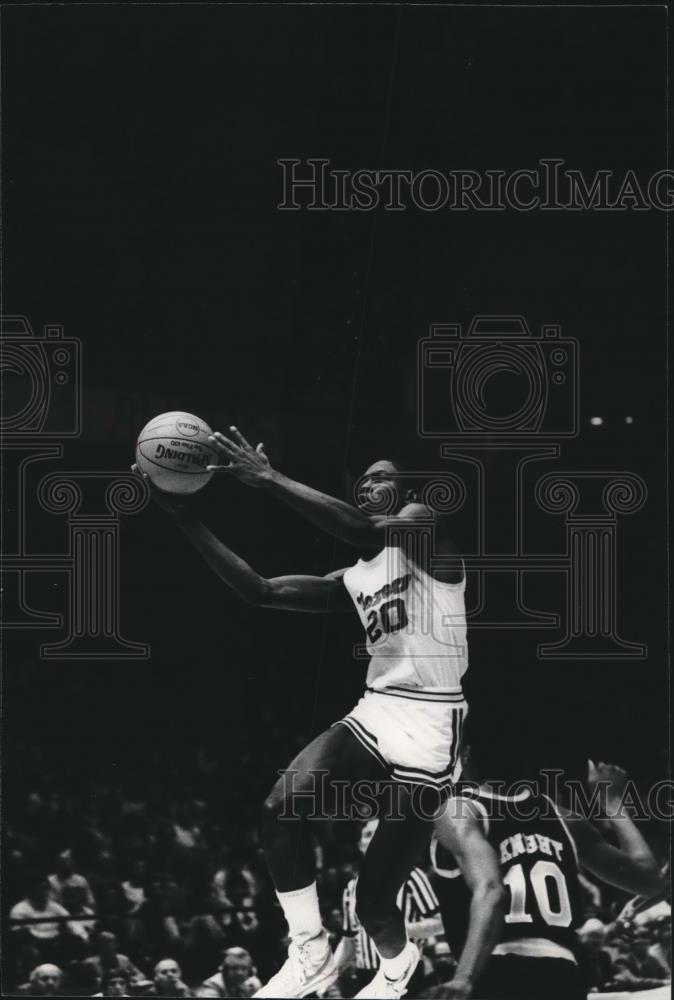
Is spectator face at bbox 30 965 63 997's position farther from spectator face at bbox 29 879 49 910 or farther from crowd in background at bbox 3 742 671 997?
spectator face at bbox 29 879 49 910

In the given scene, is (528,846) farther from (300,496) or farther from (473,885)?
(300,496)

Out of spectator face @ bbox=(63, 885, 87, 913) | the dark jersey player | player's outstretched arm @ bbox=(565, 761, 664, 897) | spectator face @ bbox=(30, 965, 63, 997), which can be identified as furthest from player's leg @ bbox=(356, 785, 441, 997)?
spectator face @ bbox=(30, 965, 63, 997)

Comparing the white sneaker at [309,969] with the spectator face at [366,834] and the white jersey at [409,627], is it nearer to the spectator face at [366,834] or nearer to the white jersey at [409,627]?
the spectator face at [366,834]

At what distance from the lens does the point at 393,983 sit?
611cm

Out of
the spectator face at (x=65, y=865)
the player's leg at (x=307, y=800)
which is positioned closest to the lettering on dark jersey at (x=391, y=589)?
the player's leg at (x=307, y=800)

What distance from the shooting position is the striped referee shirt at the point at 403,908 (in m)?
6.12

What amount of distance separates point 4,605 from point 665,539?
338 centimetres

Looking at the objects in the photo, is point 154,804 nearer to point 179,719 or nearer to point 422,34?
point 179,719

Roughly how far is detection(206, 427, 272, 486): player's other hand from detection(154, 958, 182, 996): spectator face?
247cm

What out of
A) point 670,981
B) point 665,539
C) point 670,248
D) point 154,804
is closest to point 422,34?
point 670,248

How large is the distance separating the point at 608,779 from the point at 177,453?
2.66 metres

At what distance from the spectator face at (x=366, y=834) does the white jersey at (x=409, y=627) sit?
653mm

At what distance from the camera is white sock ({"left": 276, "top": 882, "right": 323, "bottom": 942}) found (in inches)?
242

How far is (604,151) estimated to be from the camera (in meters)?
6.35
